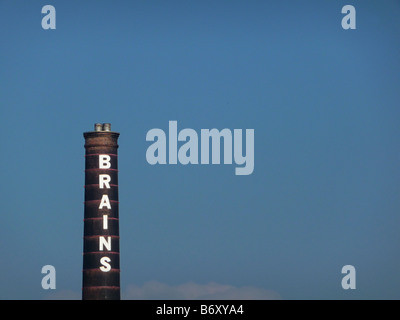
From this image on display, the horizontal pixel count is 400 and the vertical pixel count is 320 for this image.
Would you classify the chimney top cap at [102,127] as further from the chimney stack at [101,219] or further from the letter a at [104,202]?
the letter a at [104,202]

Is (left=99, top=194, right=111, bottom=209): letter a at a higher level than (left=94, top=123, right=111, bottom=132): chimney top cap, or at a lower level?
lower

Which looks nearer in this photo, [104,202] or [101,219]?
[101,219]

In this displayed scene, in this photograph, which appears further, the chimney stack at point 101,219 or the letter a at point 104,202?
the letter a at point 104,202

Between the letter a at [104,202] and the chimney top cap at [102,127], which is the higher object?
the chimney top cap at [102,127]

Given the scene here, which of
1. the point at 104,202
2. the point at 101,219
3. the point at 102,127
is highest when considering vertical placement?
the point at 102,127

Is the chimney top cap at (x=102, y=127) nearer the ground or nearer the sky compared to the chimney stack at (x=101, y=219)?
nearer the sky

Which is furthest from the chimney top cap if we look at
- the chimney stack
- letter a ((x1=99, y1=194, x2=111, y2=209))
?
letter a ((x1=99, y1=194, x2=111, y2=209))

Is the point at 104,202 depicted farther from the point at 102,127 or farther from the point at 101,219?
the point at 102,127

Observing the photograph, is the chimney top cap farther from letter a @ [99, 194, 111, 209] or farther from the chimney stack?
letter a @ [99, 194, 111, 209]

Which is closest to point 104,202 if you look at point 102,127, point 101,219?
point 101,219

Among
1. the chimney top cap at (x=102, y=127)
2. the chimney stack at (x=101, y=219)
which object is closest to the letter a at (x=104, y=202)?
the chimney stack at (x=101, y=219)
